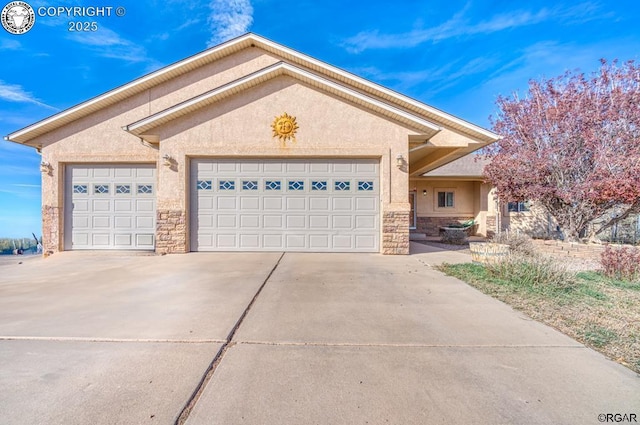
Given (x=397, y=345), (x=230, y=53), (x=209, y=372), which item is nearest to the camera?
(x=209, y=372)

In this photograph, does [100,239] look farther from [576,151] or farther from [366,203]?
[576,151]

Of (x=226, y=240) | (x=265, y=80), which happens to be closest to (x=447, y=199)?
(x=265, y=80)

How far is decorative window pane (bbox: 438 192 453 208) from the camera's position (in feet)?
55.9

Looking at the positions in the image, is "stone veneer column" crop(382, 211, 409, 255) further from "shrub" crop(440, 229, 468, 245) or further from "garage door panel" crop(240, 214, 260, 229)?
"shrub" crop(440, 229, 468, 245)

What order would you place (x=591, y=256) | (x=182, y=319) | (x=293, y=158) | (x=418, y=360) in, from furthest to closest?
(x=293, y=158), (x=591, y=256), (x=182, y=319), (x=418, y=360)

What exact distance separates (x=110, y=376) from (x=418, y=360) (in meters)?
2.85

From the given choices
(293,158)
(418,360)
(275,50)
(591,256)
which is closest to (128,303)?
(418,360)

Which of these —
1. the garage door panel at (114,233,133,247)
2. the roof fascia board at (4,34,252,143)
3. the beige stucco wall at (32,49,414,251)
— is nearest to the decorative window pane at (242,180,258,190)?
the beige stucco wall at (32,49,414,251)

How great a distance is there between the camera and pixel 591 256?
8500mm

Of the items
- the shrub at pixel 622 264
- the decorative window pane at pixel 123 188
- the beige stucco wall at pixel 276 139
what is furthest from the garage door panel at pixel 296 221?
the shrub at pixel 622 264

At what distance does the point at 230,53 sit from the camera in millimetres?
10820

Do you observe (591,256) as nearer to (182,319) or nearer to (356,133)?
(356,133)

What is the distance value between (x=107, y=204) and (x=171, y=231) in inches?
111

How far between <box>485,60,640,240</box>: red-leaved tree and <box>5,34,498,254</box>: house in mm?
2266
